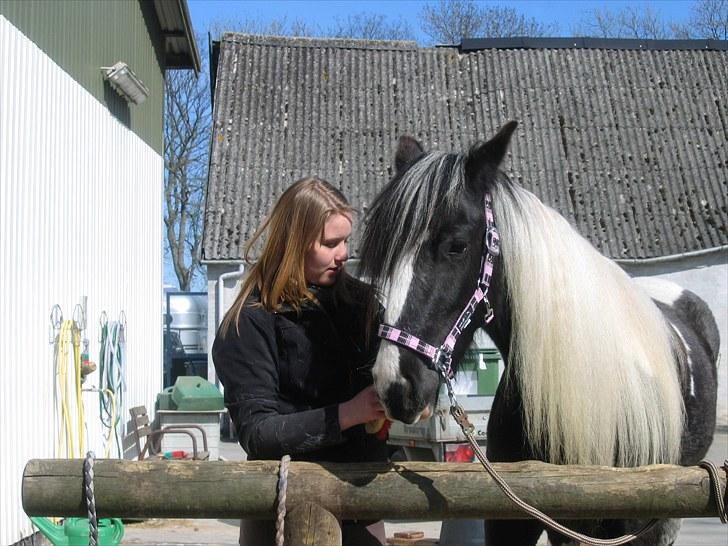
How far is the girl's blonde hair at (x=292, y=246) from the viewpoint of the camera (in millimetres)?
2408

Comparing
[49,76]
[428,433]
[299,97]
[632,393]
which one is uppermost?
[299,97]

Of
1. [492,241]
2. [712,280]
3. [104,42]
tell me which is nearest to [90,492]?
[492,241]

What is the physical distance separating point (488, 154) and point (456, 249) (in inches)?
13.2

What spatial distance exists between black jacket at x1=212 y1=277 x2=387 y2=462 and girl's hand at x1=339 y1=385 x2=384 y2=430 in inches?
0.9

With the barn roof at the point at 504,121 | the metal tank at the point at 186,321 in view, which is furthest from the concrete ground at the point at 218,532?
the metal tank at the point at 186,321

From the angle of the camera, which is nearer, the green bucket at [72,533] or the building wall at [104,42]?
the green bucket at [72,533]

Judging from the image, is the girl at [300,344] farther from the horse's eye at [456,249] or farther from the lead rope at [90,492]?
the lead rope at [90,492]

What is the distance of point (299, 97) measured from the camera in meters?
16.6

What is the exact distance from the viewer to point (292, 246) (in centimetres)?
242

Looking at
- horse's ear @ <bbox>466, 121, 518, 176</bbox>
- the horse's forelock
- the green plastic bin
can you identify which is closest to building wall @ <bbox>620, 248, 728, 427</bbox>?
the green plastic bin

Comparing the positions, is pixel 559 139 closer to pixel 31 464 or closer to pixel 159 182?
pixel 159 182

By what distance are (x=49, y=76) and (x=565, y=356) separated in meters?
6.20

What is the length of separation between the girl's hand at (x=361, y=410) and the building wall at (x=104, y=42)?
5300mm

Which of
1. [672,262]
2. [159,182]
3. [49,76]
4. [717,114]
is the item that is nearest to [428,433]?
[49,76]
